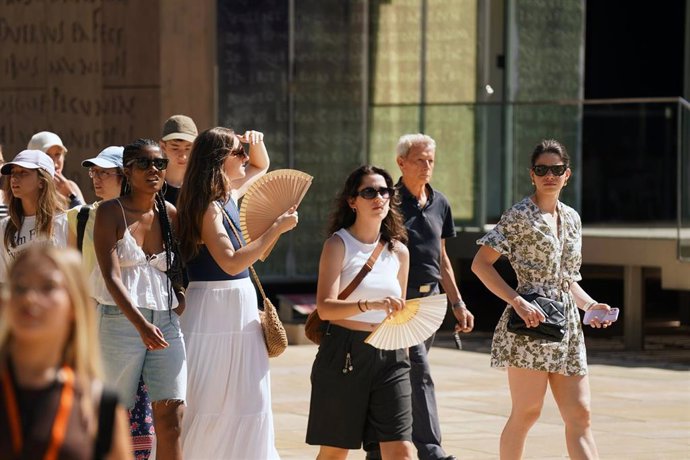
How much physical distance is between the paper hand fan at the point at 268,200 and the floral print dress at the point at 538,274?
3.52 ft

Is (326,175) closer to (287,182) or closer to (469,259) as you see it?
(469,259)

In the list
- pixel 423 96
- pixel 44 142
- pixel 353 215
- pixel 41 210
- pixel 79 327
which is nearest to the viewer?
pixel 79 327

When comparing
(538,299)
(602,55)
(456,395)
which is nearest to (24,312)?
(538,299)

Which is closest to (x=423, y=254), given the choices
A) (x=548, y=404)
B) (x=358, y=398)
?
(x=358, y=398)

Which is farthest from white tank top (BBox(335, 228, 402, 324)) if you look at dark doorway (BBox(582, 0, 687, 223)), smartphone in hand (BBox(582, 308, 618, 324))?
dark doorway (BBox(582, 0, 687, 223))

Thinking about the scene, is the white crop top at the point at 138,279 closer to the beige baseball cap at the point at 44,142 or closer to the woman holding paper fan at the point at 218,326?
the woman holding paper fan at the point at 218,326

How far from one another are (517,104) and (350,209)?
9.80 m

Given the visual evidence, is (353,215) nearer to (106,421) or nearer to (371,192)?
(371,192)

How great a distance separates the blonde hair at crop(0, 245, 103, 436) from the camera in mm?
3350

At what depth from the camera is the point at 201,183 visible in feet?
22.9

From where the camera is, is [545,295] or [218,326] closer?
[218,326]

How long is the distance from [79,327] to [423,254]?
5.68 meters

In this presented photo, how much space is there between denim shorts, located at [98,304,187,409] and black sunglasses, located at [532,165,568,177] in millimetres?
2048

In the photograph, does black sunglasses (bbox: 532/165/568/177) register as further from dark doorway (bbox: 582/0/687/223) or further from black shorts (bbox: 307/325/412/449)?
dark doorway (bbox: 582/0/687/223)
